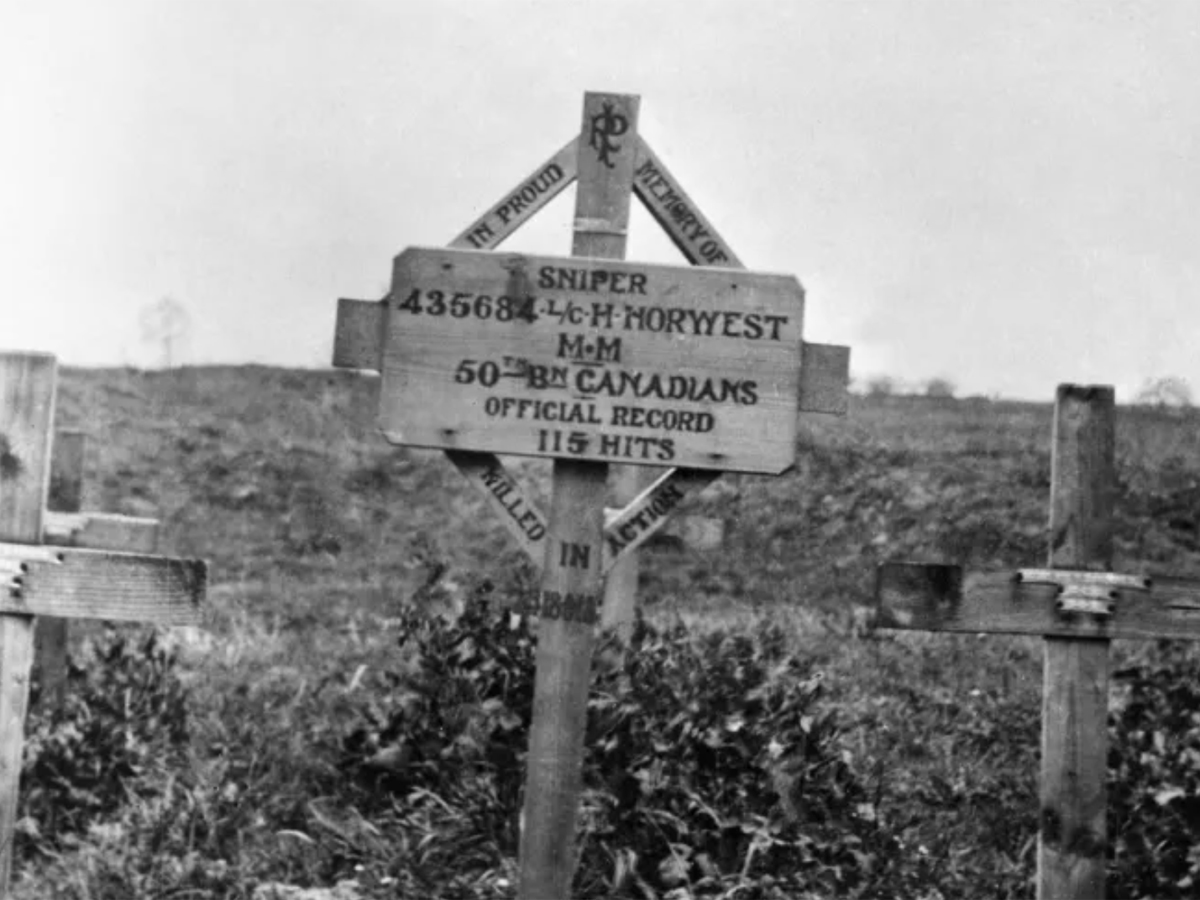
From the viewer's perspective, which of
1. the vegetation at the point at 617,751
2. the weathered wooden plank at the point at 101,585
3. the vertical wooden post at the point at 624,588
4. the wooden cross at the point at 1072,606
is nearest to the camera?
the wooden cross at the point at 1072,606

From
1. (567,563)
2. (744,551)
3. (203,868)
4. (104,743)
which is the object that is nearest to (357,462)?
(744,551)

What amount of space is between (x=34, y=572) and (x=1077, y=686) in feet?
10.3

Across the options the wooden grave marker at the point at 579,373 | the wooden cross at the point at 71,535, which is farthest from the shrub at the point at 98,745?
the wooden grave marker at the point at 579,373

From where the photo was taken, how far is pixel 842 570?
11195 millimetres

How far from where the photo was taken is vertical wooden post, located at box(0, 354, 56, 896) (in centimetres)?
458

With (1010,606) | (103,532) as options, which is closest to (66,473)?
(103,532)

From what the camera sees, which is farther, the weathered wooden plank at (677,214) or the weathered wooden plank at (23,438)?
the weathered wooden plank at (23,438)

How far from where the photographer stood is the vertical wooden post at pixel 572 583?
4195 millimetres

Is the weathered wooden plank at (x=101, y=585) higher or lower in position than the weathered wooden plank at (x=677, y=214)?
lower

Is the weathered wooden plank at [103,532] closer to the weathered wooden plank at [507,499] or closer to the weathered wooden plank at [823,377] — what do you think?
the weathered wooden plank at [507,499]

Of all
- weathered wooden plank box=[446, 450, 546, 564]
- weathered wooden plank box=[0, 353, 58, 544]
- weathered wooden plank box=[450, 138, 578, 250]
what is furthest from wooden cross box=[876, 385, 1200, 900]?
weathered wooden plank box=[0, 353, 58, 544]

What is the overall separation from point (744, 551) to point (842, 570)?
836mm

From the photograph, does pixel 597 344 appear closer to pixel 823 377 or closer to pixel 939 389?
pixel 823 377

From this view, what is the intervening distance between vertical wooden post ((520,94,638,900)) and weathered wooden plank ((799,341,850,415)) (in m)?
0.61
